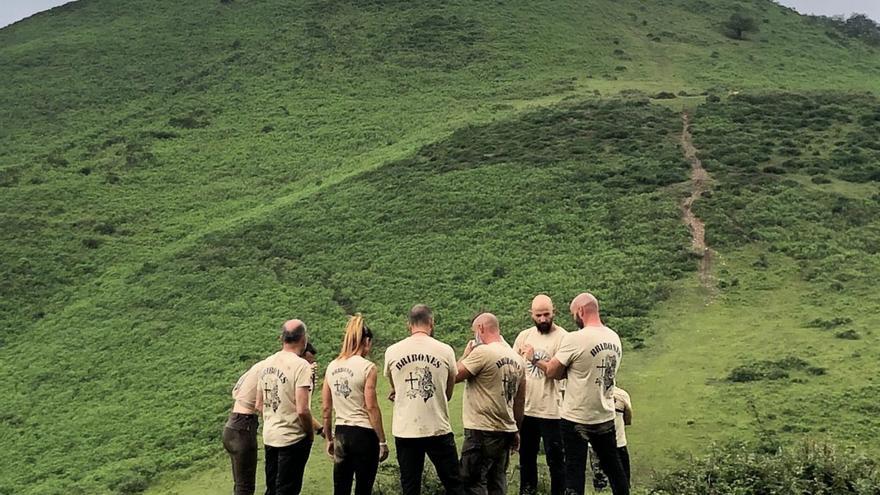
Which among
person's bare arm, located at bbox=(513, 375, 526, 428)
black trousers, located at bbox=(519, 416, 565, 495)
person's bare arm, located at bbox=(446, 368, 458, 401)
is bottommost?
black trousers, located at bbox=(519, 416, 565, 495)

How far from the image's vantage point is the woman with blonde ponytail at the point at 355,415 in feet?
25.0

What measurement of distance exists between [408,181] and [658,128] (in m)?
10.6

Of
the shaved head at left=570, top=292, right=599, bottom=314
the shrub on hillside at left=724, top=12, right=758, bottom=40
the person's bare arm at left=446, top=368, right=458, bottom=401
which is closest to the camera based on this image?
the person's bare arm at left=446, top=368, right=458, bottom=401

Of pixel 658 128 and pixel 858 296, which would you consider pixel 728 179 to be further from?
pixel 858 296

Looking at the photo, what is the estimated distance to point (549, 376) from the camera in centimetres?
767

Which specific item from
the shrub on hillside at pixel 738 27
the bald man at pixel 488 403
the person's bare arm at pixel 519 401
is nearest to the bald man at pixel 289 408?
the bald man at pixel 488 403

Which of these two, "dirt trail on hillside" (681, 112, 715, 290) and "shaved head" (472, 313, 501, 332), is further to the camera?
"dirt trail on hillside" (681, 112, 715, 290)

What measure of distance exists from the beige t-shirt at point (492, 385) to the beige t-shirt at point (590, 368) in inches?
17.2

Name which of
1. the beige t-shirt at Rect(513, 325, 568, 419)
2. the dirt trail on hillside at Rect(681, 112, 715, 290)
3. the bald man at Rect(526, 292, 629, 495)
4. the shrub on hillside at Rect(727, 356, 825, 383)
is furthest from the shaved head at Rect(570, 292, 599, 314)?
the dirt trail on hillside at Rect(681, 112, 715, 290)

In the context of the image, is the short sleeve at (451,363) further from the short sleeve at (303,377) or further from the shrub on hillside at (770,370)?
the shrub on hillside at (770,370)

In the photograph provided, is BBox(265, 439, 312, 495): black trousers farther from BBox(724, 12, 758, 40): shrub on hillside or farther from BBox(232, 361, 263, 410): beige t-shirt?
BBox(724, 12, 758, 40): shrub on hillside

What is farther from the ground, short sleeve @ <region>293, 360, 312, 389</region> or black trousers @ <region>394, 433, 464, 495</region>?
short sleeve @ <region>293, 360, 312, 389</region>

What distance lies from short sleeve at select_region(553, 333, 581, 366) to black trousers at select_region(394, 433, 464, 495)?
117 centimetres

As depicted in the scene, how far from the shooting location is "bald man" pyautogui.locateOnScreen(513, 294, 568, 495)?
8.30m
